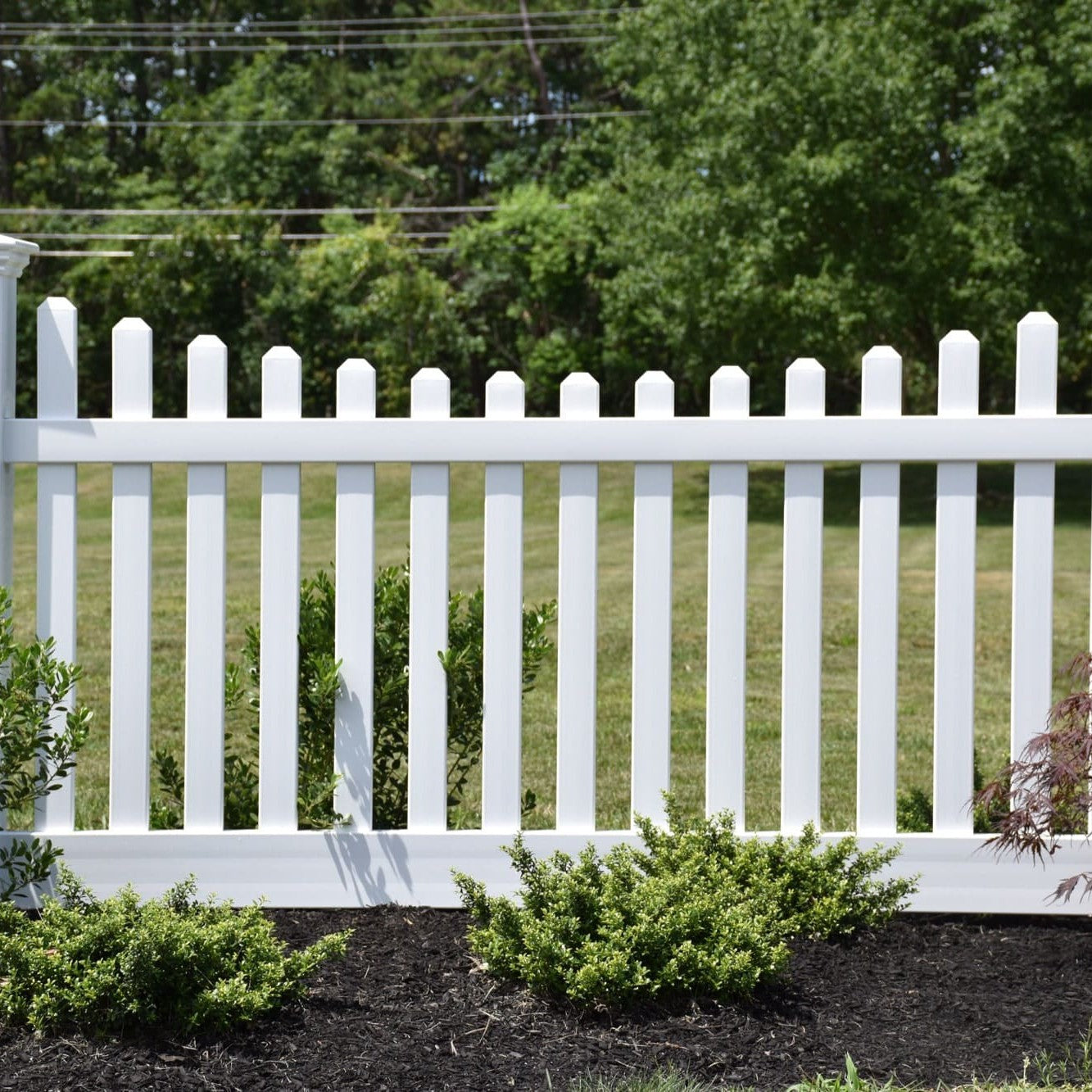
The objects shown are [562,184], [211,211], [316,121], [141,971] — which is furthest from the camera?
[316,121]

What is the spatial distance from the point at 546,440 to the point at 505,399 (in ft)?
0.48

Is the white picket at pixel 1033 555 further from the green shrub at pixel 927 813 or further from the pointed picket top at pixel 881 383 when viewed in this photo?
the pointed picket top at pixel 881 383

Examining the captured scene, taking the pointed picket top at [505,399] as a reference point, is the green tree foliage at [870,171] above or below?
above

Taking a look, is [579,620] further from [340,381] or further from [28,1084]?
[28,1084]

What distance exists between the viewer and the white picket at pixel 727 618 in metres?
3.29

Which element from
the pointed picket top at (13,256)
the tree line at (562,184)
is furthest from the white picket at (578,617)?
the tree line at (562,184)

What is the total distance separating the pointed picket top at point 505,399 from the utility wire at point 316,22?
81.2 feet

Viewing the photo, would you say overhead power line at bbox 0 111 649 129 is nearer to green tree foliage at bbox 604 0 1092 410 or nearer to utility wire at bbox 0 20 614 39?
utility wire at bbox 0 20 614 39

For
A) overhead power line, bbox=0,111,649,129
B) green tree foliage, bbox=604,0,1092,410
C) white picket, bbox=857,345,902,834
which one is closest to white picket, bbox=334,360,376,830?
white picket, bbox=857,345,902,834

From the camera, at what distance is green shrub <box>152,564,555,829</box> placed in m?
3.39

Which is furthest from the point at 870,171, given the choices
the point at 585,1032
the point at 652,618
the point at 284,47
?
the point at 284,47

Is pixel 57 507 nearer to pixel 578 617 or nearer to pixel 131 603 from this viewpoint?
pixel 131 603

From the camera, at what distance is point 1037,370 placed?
10.9 feet

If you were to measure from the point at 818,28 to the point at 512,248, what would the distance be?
9084 millimetres
